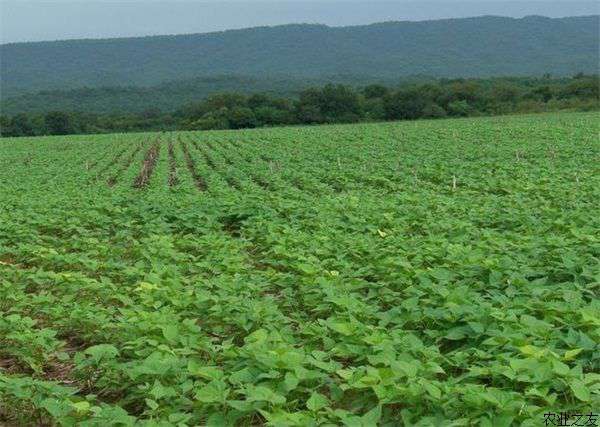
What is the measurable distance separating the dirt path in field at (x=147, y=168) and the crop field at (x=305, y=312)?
8270mm

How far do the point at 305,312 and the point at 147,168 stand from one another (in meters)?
22.1

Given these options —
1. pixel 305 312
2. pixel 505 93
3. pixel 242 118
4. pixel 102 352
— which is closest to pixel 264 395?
pixel 102 352

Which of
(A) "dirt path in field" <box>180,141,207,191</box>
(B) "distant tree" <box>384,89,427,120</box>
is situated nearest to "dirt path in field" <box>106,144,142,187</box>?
(A) "dirt path in field" <box>180,141,207,191</box>

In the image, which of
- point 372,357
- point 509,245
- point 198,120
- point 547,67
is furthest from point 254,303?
point 547,67

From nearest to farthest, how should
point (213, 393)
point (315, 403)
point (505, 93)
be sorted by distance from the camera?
point (315, 403), point (213, 393), point (505, 93)

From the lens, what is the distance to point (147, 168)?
88.5ft

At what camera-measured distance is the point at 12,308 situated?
611 centimetres

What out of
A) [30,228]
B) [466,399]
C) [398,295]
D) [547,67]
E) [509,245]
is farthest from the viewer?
[547,67]

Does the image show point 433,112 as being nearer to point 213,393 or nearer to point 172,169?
point 172,169

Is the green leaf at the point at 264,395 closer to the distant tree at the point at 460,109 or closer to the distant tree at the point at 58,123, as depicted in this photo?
the distant tree at the point at 460,109

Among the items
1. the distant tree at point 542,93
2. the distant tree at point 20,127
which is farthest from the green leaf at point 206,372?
the distant tree at point 542,93

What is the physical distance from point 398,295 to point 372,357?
5.83 feet

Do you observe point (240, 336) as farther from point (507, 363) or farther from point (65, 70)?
point (65, 70)

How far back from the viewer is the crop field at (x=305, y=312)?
366cm
